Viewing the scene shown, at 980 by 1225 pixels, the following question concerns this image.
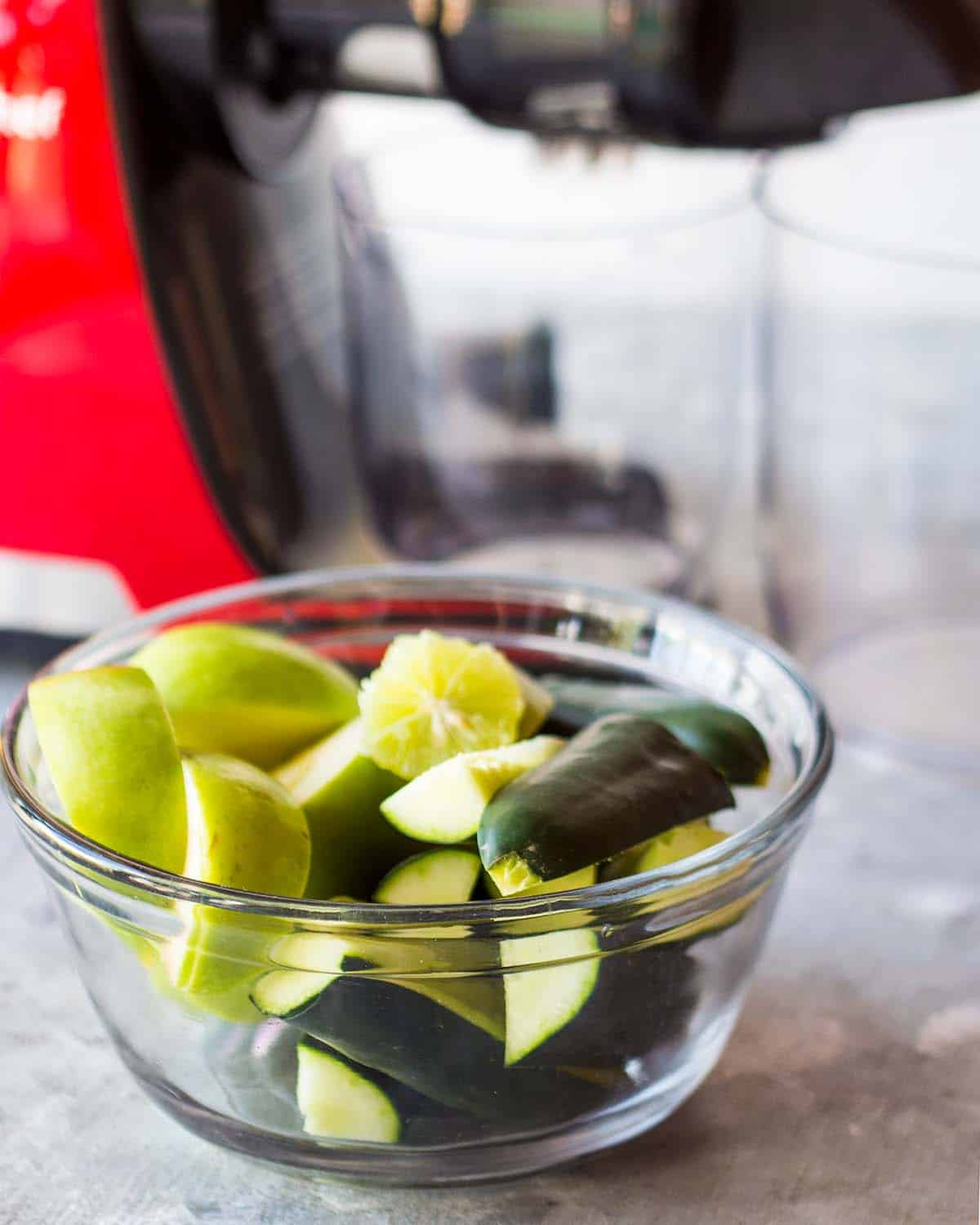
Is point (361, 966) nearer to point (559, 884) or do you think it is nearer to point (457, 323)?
point (559, 884)

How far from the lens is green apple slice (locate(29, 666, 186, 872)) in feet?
1.35

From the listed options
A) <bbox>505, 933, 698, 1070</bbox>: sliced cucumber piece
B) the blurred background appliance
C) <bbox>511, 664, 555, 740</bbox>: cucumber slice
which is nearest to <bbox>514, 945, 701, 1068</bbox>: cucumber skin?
<bbox>505, 933, 698, 1070</bbox>: sliced cucumber piece

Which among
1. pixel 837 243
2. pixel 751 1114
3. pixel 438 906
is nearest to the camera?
pixel 438 906

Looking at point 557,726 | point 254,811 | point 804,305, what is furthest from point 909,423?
point 254,811

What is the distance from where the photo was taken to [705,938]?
0.42 m

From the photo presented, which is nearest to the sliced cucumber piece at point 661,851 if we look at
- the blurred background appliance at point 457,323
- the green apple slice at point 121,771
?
the green apple slice at point 121,771

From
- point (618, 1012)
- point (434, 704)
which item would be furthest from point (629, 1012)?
point (434, 704)

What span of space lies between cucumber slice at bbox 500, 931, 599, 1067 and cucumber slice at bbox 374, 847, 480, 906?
0.03 m

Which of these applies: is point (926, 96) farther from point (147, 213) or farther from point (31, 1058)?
point (31, 1058)

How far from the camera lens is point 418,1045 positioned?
1.27ft

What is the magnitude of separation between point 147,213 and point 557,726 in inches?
13.0

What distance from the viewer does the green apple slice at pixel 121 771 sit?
412 millimetres

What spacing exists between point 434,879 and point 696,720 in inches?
4.7

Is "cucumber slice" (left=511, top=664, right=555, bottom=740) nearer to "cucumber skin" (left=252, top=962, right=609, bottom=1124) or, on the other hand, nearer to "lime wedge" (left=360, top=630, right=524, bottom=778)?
"lime wedge" (left=360, top=630, right=524, bottom=778)
